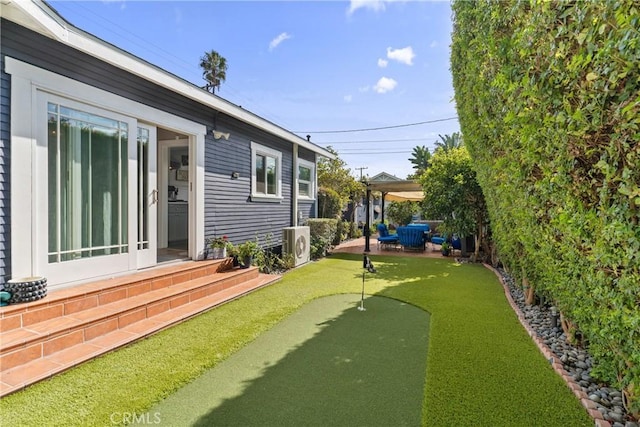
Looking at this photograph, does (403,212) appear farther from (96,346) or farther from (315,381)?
(96,346)

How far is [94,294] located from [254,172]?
475 cm

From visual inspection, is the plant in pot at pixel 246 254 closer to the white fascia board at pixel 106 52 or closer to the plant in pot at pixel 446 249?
the white fascia board at pixel 106 52

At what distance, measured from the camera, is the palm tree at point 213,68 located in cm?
2703

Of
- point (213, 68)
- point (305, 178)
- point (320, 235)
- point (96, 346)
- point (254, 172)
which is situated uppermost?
point (213, 68)

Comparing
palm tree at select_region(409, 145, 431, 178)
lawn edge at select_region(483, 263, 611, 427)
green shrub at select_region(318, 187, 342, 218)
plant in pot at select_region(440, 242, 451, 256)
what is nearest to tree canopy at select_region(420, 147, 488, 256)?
plant in pot at select_region(440, 242, 451, 256)

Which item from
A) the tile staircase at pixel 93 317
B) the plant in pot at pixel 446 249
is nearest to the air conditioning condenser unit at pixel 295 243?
the tile staircase at pixel 93 317

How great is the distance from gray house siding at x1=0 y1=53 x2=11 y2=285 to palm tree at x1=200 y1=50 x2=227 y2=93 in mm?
26050

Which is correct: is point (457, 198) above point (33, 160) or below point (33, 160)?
below

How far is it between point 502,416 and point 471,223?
7.62m

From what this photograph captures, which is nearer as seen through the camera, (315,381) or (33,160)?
(315,381)

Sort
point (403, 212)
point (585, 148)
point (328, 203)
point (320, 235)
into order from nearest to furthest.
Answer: point (585, 148) < point (320, 235) < point (328, 203) < point (403, 212)

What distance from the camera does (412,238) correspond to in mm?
11445

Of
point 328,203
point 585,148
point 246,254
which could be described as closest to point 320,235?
point 328,203

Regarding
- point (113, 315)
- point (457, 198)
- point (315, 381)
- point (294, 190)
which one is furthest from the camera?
point (294, 190)
